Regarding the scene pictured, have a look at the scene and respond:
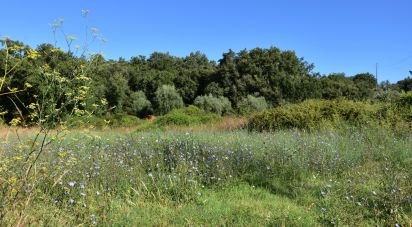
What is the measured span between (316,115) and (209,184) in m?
8.69

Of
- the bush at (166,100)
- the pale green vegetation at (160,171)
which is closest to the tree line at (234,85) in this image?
the bush at (166,100)

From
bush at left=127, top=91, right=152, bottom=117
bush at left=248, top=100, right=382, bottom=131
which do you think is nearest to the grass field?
bush at left=248, top=100, right=382, bottom=131

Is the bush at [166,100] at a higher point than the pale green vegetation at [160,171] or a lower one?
higher

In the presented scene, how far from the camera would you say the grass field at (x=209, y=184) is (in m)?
3.95

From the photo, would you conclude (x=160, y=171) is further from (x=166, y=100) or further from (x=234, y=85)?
(x=234, y=85)

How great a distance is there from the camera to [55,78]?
2.93m

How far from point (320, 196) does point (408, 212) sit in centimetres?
99

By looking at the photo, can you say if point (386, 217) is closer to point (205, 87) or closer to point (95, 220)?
point (95, 220)

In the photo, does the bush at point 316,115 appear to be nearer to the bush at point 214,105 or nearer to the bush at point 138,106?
the bush at point 214,105

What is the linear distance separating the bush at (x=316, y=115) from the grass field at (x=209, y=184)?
5144mm

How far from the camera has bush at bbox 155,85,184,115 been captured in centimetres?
4131

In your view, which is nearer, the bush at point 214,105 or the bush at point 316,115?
the bush at point 316,115

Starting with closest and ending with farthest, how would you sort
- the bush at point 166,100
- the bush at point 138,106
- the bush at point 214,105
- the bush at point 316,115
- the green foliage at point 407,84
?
the bush at point 316,115 < the green foliage at point 407,84 < the bush at point 214,105 < the bush at point 166,100 < the bush at point 138,106

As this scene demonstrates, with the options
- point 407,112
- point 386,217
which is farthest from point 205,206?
point 407,112
